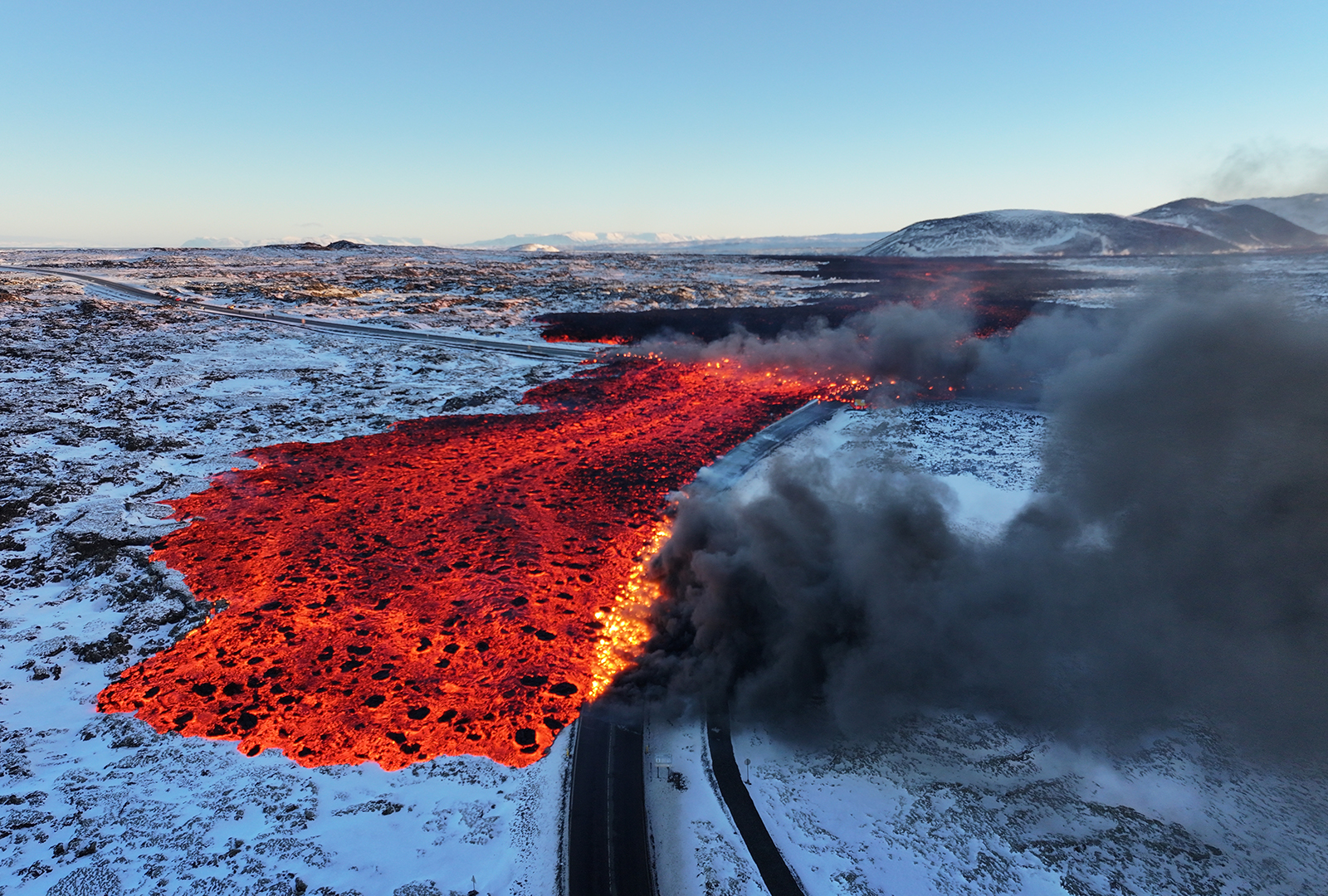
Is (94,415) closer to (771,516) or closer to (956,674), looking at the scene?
(771,516)

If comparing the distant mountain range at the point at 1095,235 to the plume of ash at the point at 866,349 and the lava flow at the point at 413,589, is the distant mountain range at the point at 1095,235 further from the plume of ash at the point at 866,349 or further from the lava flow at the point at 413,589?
the lava flow at the point at 413,589

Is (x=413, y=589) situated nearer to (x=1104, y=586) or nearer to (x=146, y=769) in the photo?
(x=146, y=769)

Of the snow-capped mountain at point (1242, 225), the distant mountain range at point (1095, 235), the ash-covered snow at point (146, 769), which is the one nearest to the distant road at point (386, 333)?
the ash-covered snow at point (146, 769)

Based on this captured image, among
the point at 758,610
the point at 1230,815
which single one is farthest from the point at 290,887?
the point at 1230,815

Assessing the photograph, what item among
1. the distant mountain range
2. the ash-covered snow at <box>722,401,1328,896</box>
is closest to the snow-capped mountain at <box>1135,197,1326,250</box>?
the distant mountain range

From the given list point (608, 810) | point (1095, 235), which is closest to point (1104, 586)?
point (608, 810)

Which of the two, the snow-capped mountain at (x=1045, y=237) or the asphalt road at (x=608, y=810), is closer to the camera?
the asphalt road at (x=608, y=810)

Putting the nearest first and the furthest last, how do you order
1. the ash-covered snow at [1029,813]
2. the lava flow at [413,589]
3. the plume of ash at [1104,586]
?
the ash-covered snow at [1029,813] < the plume of ash at [1104,586] < the lava flow at [413,589]

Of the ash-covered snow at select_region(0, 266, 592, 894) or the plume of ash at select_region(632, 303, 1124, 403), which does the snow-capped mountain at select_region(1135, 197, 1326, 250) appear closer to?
the plume of ash at select_region(632, 303, 1124, 403)
